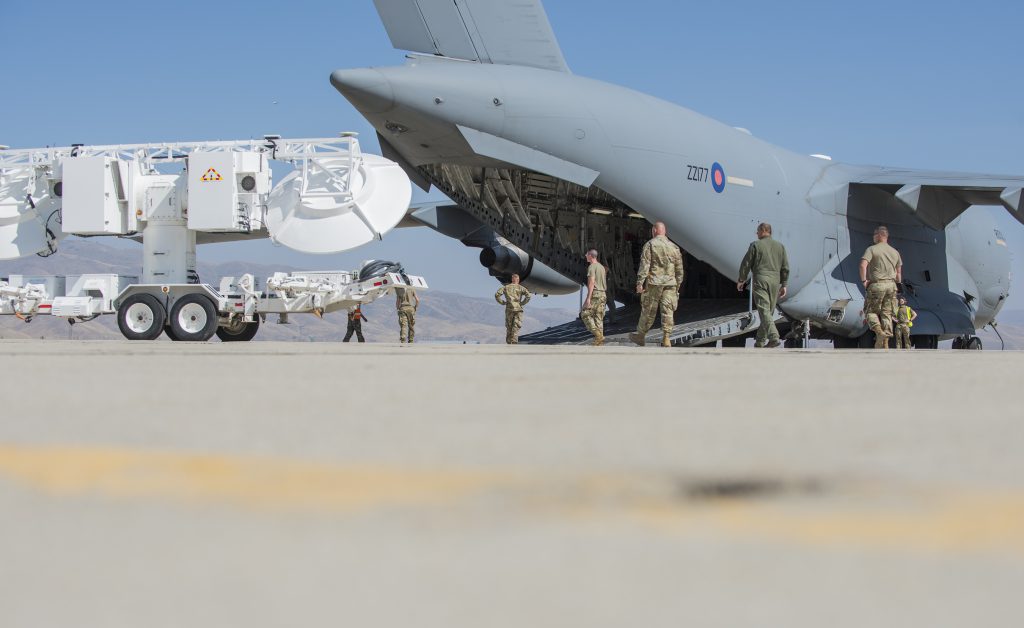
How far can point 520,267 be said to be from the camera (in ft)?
55.3

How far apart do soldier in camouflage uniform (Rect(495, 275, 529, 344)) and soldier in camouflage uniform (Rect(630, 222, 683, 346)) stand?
4805 mm

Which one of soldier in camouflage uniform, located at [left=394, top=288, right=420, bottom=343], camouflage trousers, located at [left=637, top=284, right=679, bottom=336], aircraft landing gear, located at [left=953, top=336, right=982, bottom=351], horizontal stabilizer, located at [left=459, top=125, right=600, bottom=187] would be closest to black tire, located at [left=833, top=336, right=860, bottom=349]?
aircraft landing gear, located at [left=953, top=336, right=982, bottom=351]

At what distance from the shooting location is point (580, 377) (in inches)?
157

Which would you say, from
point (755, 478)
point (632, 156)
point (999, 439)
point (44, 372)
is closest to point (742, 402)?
point (999, 439)

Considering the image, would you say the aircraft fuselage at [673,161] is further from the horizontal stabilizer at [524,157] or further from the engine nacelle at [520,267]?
the engine nacelle at [520,267]

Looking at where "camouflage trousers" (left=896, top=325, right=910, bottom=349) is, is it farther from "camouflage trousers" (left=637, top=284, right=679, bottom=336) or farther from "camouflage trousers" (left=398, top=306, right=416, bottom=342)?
"camouflage trousers" (left=398, top=306, right=416, bottom=342)

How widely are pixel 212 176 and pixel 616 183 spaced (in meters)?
5.98

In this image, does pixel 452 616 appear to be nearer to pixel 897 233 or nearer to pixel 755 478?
pixel 755 478

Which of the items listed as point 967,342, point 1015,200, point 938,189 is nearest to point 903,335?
point 1015,200

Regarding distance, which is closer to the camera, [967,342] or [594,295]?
[594,295]

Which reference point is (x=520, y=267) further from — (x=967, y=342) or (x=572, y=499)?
(x=572, y=499)

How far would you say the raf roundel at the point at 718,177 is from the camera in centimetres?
1335

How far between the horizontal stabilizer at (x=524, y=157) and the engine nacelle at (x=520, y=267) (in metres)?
4.01

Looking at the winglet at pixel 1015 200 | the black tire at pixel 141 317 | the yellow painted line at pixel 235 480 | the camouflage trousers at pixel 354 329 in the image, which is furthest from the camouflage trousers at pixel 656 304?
the yellow painted line at pixel 235 480
